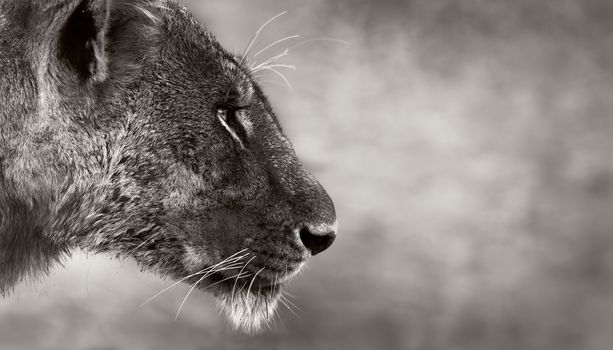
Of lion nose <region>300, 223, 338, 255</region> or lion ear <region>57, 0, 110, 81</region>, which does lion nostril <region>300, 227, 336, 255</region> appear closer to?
lion nose <region>300, 223, 338, 255</region>

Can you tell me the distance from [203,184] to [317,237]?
102 cm

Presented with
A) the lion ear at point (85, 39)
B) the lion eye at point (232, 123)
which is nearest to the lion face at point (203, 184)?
the lion eye at point (232, 123)

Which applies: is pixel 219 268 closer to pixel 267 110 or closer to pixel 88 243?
pixel 88 243

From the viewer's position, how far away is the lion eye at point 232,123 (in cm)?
632

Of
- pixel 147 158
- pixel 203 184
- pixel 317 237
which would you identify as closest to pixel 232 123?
pixel 203 184

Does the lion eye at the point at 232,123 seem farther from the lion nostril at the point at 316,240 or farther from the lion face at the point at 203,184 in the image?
the lion nostril at the point at 316,240

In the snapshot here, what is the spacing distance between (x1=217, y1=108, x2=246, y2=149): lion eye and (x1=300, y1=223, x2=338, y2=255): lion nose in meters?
0.84

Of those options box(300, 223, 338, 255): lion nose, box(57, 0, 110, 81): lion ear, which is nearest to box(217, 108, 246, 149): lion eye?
box(300, 223, 338, 255): lion nose

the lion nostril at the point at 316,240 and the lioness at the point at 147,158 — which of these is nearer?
the lioness at the point at 147,158

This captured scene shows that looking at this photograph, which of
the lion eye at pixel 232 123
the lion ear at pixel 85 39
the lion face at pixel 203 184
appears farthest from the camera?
the lion eye at pixel 232 123

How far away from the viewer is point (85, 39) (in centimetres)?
551

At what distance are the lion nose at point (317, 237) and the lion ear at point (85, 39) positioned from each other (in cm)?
199

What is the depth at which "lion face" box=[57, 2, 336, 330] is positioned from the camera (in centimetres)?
599

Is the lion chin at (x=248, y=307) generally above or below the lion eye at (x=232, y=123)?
below
